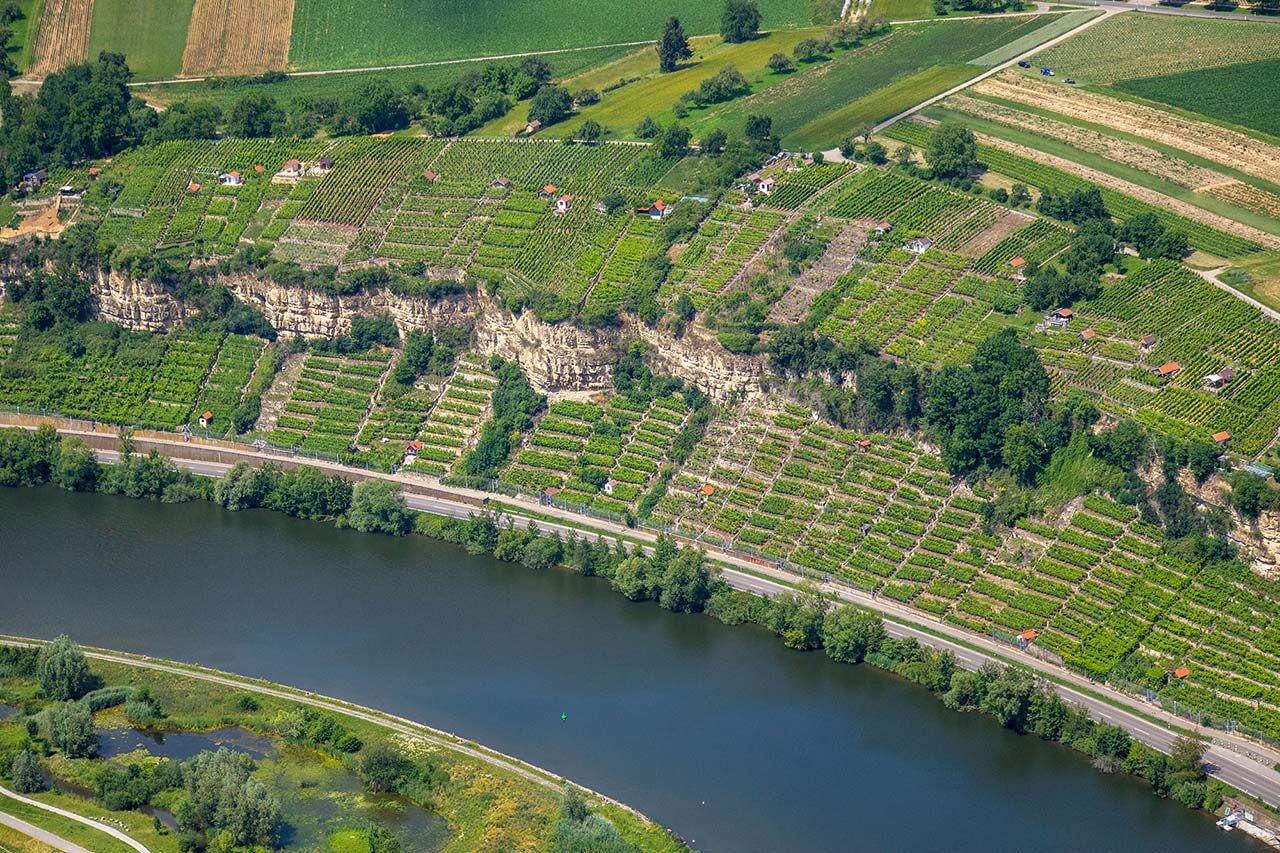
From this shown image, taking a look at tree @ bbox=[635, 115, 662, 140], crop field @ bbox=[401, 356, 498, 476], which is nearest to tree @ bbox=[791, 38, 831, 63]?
tree @ bbox=[635, 115, 662, 140]

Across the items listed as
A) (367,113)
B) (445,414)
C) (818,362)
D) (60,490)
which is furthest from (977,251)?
(60,490)

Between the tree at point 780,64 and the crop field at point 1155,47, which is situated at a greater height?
the crop field at point 1155,47

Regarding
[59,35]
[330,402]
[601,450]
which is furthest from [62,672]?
[59,35]

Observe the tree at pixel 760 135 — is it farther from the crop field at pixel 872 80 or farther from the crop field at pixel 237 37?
the crop field at pixel 237 37

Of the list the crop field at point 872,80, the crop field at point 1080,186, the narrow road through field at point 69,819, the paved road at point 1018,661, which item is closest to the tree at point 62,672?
the narrow road through field at point 69,819

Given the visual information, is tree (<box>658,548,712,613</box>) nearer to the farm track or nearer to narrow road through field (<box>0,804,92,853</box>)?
narrow road through field (<box>0,804,92,853</box>)
